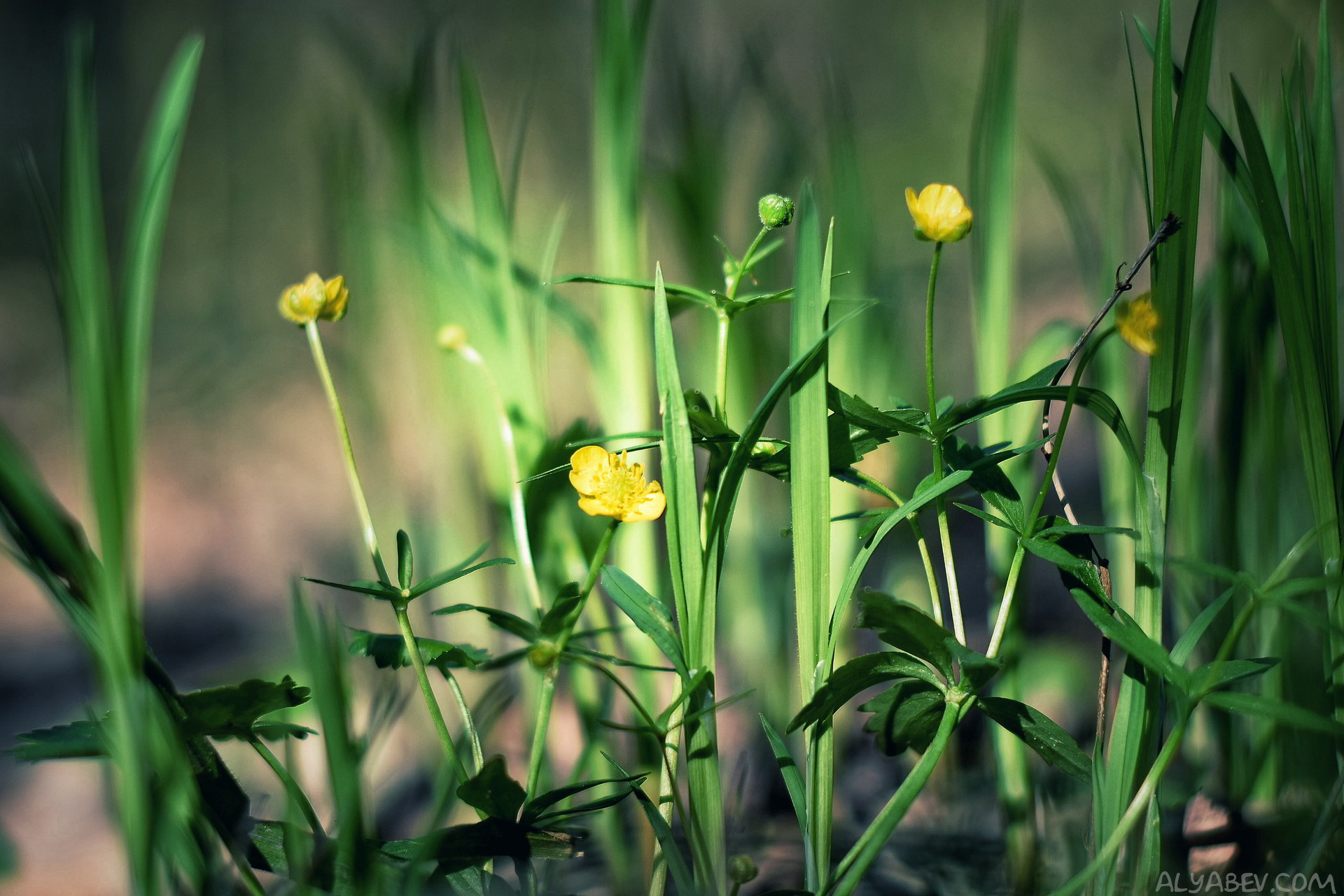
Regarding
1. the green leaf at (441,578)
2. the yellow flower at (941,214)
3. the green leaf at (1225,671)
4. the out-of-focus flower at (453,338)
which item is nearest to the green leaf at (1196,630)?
the green leaf at (1225,671)

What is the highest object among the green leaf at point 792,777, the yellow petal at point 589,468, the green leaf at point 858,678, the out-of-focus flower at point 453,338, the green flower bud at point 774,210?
the green flower bud at point 774,210

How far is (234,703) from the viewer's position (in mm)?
397

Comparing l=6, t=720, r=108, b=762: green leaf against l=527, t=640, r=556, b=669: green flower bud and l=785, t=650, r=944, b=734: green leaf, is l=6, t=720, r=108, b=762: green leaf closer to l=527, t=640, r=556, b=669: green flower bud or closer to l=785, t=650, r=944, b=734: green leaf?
l=527, t=640, r=556, b=669: green flower bud

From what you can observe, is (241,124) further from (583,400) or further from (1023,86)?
(1023,86)

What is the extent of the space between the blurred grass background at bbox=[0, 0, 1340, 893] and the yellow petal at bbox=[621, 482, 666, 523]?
22 centimetres

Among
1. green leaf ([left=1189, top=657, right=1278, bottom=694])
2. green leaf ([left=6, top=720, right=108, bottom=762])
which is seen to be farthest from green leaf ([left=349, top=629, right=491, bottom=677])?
green leaf ([left=1189, top=657, right=1278, bottom=694])

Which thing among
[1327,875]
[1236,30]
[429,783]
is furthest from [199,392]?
[1236,30]

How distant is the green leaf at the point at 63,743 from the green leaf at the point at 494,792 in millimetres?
152

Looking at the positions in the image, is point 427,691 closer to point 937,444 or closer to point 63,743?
point 63,743

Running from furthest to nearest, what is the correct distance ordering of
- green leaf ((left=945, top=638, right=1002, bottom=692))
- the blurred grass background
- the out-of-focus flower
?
the blurred grass background < the out-of-focus flower < green leaf ((left=945, top=638, right=1002, bottom=692))

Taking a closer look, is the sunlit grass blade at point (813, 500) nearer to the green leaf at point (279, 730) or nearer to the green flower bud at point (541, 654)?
the green flower bud at point (541, 654)

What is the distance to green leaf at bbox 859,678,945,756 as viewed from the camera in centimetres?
45

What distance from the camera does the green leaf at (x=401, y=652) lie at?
0.44 m

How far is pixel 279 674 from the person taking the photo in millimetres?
670
